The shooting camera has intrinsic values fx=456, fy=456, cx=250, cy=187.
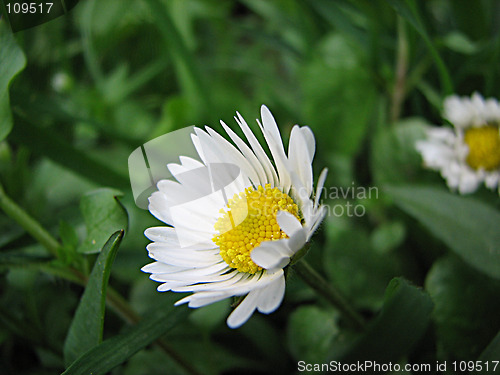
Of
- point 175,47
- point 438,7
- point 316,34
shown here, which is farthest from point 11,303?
point 438,7

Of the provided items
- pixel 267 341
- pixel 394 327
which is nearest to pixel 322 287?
pixel 394 327

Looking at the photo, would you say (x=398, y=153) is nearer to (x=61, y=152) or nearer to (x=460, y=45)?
(x=460, y=45)

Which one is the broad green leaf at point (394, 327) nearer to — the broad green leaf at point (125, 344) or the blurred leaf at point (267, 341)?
the broad green leaf at point (125, 344)

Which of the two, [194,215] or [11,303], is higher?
[194,215]

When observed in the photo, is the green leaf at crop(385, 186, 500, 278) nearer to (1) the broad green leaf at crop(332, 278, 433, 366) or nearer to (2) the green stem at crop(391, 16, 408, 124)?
(1) the broad green leaf at crop(332, 278, 433, 366)

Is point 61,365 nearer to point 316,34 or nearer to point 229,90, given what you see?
point 229,90

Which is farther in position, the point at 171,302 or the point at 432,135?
the point at 432,135

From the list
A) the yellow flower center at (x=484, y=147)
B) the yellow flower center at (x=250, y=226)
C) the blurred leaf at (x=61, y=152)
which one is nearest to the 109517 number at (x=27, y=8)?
the blurred leaf at (x=61, y=152)
